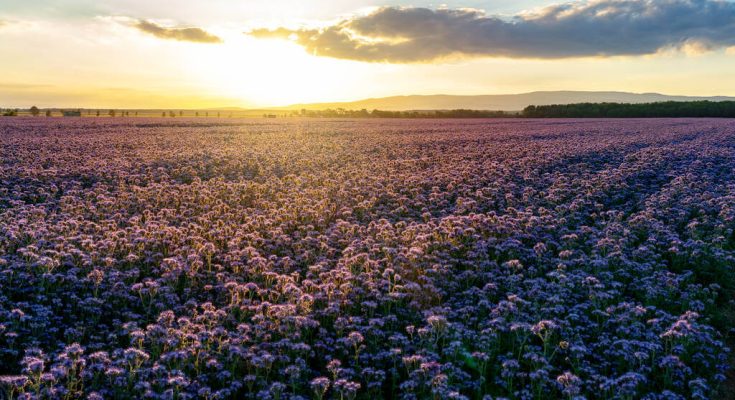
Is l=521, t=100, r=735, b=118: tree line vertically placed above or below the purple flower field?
above

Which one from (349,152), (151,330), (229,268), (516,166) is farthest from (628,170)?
(151,330)

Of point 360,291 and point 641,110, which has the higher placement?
point 641,110

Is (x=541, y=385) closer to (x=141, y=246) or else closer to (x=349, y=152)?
(x=141, y=246)

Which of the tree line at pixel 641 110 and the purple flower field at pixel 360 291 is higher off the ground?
the tree line at pixel 641 110

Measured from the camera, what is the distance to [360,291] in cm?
936

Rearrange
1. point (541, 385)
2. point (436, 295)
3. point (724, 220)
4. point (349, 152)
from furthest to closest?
point (349, 152) → point (724, 220) → point (436, 295) → point (541, 385)

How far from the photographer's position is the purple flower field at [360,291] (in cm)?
714

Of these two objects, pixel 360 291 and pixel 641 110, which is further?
pixel 641 110

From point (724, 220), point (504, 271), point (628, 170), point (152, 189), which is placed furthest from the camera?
point (628, 170)

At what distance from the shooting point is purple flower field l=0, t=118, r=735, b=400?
714 cm

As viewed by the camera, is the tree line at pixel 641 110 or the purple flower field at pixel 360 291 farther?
the tree line at pixel 641 110

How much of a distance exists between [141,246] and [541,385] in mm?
8360

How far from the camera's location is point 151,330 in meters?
7.56

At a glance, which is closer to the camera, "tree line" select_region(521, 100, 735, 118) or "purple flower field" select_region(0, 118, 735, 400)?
"purple flower field" select_region(0, 118, 735, 400)
